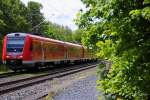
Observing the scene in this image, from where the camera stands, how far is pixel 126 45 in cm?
619

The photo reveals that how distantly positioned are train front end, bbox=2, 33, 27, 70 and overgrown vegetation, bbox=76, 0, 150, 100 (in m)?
28.1

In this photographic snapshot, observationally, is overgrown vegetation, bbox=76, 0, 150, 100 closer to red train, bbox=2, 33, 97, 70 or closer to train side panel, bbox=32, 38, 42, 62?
red train, bbox=2, 33, 97, 70

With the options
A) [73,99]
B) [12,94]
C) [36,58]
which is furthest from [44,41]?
[73,99]

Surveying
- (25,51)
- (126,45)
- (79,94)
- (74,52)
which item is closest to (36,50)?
(25,51)

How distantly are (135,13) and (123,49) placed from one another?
0.69 metres

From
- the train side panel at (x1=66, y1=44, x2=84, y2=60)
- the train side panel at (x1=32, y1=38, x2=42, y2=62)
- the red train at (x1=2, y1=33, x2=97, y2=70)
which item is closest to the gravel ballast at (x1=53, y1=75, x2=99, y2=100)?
the red train at (x1=2, y1=33, x2=97, y2=70)

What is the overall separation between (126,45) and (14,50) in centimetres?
2932

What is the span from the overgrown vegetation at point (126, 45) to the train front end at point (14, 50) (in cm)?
2809

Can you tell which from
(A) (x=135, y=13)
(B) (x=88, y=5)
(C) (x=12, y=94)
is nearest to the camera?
(A) (x=135, y=13)

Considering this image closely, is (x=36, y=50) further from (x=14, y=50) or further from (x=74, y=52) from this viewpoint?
(x=74, y=52)

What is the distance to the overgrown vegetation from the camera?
6094mm

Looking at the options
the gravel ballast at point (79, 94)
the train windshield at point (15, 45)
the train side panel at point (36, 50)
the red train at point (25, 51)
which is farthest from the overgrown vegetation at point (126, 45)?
the train side panel at point (36, 50)

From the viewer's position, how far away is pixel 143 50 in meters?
6.08

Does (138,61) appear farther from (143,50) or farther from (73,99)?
(73,99)
